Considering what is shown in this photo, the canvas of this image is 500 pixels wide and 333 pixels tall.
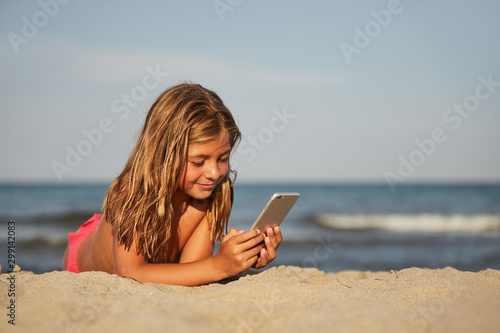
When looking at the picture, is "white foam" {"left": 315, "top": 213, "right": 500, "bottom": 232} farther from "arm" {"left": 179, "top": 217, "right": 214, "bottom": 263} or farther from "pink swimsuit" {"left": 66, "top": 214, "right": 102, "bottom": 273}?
"arm" {"left": 179, "top": 217, "right": 214, "bottom": 263}

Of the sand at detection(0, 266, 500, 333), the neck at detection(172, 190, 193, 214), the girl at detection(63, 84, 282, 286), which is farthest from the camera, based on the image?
the neck at detection(172, 190, 193, 214)

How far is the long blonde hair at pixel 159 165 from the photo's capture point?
9.30 feet

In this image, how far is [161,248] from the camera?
3.19 m

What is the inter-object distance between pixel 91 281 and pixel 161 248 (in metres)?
0.75

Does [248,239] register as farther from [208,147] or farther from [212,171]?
[208,147]

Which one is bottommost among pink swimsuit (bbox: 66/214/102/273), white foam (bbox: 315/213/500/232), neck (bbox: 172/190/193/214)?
white foam (bbox: 315/213/500/232)

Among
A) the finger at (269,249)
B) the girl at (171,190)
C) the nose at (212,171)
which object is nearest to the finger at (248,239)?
the girl at (171,190)

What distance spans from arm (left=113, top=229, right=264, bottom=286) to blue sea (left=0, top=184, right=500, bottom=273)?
403 cm

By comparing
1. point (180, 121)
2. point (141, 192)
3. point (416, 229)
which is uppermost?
point (180, 121)

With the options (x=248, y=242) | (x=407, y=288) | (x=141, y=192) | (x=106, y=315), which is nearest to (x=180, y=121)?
(x=141, y=192)

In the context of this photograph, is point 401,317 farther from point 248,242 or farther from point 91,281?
point 91,281

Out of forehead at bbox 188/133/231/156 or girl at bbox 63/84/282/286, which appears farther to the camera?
forehead at bbox 188/133/231/156

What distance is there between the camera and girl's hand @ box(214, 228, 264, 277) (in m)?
2.63

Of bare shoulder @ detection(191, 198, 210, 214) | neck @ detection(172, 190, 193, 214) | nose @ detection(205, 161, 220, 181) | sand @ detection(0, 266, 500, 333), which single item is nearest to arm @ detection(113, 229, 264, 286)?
sand @ detection(0, 266, 500, 333)
